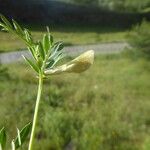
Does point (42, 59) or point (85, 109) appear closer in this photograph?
point (42, 59)

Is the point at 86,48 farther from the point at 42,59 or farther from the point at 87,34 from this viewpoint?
the point at 42,59

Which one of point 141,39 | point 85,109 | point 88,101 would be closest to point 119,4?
point 141,39

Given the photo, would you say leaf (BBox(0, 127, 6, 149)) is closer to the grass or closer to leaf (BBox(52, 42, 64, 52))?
leaf (BBox(52, 42, 64, 52))

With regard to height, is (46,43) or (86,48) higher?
(46,43)

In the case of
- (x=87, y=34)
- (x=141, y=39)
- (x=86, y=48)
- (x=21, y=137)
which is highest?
(x=21, y=137)

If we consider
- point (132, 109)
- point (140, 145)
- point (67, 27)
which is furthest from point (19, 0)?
point (140, 145)

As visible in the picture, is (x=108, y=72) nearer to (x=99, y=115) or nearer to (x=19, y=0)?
(x=99, y=115)
